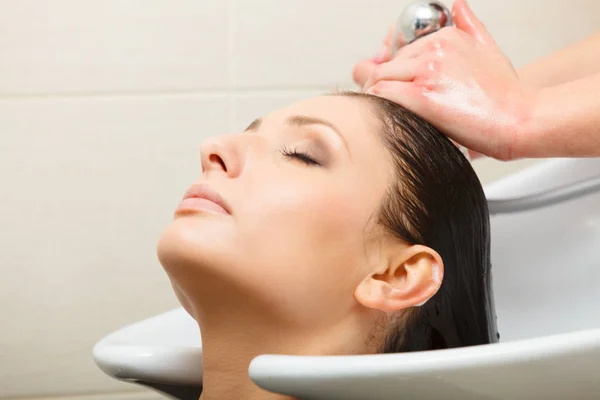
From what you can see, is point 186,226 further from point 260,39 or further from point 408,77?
point 260,39

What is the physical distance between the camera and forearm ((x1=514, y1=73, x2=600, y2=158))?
0.81 meters

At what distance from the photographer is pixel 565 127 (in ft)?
2.65

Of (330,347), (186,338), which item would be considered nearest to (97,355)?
(186,338)

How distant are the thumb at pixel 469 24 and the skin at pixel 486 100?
0.07 ft

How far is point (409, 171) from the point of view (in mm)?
822

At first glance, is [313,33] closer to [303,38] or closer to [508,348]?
[303,38]

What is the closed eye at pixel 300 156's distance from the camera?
798 millimetres

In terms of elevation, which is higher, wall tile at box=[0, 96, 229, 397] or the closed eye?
the closed eye

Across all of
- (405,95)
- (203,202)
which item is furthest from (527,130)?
(203,202)

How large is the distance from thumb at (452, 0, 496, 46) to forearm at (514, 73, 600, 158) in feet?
0.50

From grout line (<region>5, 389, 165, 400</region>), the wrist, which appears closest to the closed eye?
the wrist

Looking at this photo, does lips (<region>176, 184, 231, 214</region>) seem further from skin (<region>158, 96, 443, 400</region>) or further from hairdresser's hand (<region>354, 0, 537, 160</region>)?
hairdresser's hand (<region>354, 0, 537, 160</region>)

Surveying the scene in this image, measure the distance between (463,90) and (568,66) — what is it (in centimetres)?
31

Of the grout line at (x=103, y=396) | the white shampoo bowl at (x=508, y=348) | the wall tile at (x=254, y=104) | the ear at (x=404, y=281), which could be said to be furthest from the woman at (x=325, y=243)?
the grout line at (x=103, y=396)
